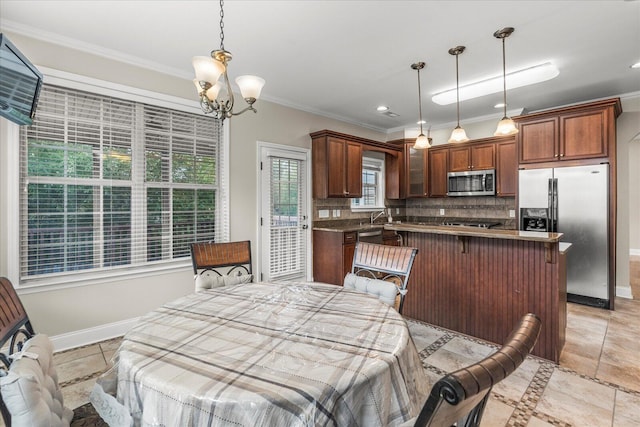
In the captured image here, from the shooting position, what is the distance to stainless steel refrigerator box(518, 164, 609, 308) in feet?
11.9

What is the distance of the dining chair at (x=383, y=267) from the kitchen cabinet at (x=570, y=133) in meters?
3.26

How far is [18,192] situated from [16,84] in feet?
3.88

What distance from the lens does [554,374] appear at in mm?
2258

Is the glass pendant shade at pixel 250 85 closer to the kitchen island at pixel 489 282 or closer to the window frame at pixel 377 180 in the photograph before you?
the kitchen island at pixel 489 282

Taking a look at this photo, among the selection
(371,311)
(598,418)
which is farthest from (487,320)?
(371,311)

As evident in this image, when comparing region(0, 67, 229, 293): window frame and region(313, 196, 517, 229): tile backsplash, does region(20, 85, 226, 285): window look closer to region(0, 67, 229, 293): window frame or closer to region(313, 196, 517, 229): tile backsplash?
region(0, 67, 229, 293): window frame

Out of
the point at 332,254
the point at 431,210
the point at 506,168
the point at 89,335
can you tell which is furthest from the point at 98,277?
the point at 506,168

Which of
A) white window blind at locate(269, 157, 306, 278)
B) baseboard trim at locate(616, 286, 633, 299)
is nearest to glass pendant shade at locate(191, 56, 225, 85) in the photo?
white window blind at locate(269, 157, 306, 278)

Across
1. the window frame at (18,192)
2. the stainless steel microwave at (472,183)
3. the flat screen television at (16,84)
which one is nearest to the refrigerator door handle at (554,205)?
the stainless steel microwave at (472,183)

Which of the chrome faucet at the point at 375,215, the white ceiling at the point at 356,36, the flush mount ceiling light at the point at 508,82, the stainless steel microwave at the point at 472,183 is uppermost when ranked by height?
the white ceiling at the point at 356,36

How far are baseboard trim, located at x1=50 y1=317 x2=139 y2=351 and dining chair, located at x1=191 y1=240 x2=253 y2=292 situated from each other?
1.00 metres

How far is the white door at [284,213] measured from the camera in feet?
13.2

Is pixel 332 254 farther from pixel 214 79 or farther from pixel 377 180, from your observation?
pixel 214 79

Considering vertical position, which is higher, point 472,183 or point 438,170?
point 438,170
